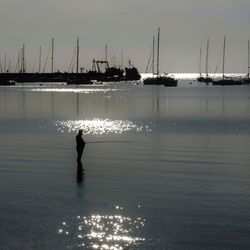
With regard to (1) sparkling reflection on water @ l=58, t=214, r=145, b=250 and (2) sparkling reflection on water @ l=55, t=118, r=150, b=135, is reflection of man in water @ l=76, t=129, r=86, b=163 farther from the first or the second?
(2) sparkling reflection on water @ l=55, t=118, r=150, b=135

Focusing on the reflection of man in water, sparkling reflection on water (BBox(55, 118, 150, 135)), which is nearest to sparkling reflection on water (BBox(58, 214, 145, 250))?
the reflection of man in water

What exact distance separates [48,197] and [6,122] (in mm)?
45351

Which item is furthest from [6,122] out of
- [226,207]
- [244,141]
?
[226,207]

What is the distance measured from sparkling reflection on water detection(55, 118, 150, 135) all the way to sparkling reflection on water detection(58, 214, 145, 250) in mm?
36027

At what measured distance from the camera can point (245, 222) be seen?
21828mm

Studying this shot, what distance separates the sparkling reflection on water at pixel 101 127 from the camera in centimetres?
6053

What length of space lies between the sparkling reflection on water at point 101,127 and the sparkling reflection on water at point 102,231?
36027 millimetres

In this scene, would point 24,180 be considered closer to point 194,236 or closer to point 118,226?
point 118,226

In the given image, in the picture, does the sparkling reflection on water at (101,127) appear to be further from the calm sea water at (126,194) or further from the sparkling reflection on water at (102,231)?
the sparkling reflection on water at (102,231)

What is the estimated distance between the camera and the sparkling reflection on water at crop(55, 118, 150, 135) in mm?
60531

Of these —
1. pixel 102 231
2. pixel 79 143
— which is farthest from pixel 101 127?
pixel 102 231

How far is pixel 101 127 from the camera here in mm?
65625

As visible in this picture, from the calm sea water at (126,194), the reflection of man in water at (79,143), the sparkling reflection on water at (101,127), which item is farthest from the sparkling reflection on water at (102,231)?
the sparkling reflection on water at (101,127)

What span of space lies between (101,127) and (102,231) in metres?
45.0
